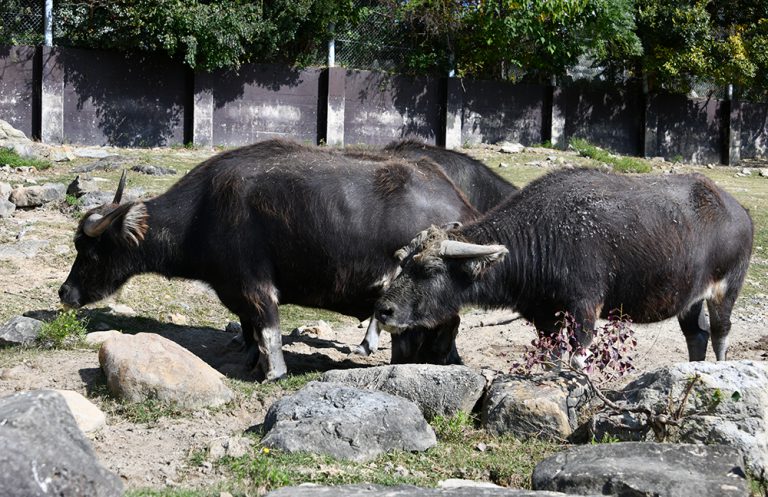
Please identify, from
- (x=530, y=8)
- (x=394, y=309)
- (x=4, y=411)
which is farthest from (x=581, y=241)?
(x=530, y=8)

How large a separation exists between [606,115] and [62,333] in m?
21.4

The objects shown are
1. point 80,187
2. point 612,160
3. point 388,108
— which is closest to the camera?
point 80,187

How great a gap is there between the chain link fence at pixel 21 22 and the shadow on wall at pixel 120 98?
741mm

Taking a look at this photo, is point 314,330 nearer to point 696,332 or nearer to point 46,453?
point 696,332

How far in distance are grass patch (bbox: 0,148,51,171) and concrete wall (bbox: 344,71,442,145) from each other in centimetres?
920

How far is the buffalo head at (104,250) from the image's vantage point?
800cm

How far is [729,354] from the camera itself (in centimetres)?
905

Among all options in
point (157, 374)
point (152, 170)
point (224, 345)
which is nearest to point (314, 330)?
point (224, 345)

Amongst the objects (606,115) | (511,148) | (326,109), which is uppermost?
(606,115)

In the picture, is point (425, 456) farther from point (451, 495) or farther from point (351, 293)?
point (351, 293)

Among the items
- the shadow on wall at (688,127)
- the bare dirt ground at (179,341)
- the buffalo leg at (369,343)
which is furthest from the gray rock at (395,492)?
the shadow on wall at (688,127)

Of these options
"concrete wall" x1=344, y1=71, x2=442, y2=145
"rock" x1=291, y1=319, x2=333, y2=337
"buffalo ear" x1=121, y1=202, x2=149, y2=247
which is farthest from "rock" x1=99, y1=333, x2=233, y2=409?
"concrete wall" x1=344, y1=71, x2=442, y2=145

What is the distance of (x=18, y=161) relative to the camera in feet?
49.4

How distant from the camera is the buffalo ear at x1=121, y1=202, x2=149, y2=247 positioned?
8.00 metres
